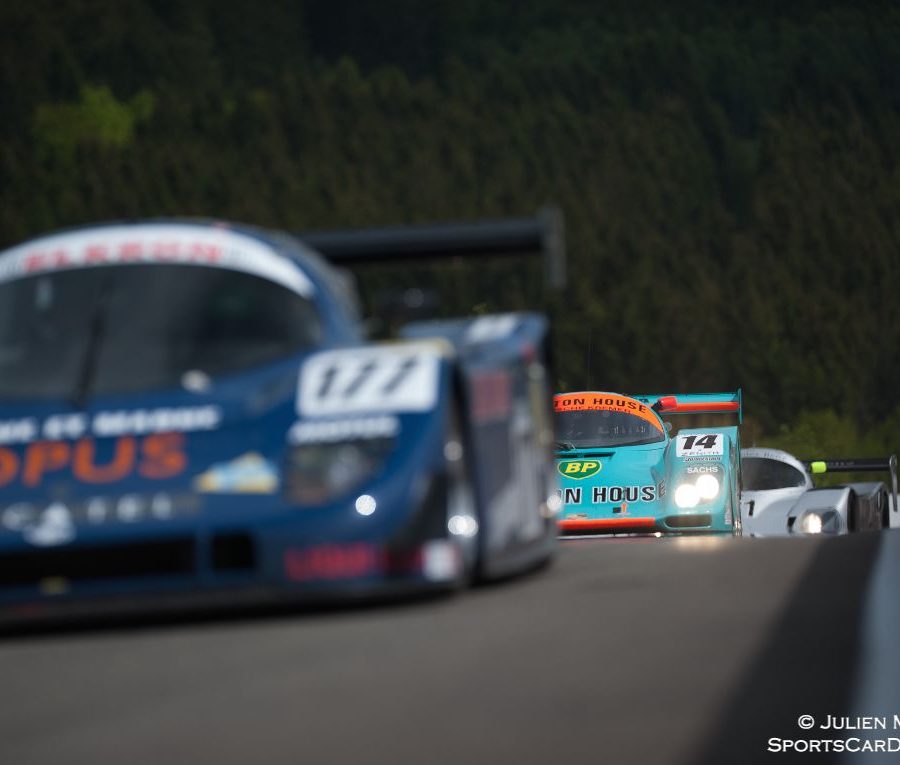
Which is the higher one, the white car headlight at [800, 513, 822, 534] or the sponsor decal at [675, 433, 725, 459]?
the sponsor decal at [675, 433, 725, 459]

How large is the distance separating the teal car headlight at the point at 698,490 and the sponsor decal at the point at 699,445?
16cm

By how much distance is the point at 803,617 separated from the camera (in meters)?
5.66

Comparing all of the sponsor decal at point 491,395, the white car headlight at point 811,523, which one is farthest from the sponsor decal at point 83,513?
the white car headlight at point 811,523

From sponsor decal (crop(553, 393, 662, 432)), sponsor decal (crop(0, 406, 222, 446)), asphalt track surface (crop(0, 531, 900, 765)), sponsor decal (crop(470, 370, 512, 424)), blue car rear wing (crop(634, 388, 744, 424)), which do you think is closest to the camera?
asphalt track surface (crop(0, 531, 900, 765))

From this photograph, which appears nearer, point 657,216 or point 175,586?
point 175,586

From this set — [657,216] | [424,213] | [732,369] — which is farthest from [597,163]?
[732,369]

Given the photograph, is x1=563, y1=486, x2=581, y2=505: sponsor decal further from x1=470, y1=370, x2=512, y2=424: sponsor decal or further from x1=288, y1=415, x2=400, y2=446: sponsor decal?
x1=288, y1=415, x2=400, y2=446: sponsor decal

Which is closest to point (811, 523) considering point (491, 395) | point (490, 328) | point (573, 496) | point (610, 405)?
point (573, 496)

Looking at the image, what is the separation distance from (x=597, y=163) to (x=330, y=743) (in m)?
111

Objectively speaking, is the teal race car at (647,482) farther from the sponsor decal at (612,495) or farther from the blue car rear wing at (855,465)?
the blue car rear wing at (855,465)

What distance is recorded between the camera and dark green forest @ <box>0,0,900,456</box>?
8350 cm

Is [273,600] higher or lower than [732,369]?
higher

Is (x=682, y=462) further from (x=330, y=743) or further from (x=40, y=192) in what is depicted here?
(x=40, y=192)

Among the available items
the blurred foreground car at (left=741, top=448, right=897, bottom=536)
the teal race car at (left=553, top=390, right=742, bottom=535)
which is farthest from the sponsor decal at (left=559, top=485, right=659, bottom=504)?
the blurred foreground car at (left=741, top=448, right=897, bottom=536)
